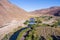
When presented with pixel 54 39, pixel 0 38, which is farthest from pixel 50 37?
pixel 0 38

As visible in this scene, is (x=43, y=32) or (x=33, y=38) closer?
(x=33, y=38)

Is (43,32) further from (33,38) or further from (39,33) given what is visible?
(33,38)

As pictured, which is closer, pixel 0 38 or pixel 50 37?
pixel 50 37

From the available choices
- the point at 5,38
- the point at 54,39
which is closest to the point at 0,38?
the point at 5,38

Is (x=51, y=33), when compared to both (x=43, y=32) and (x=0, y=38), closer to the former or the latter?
(x=43, y=32)

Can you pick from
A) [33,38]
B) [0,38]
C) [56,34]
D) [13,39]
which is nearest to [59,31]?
[56,34]

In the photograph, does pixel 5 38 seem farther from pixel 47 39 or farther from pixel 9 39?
pixel 47 39

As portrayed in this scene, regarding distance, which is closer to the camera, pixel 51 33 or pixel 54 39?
pixel 54 39
